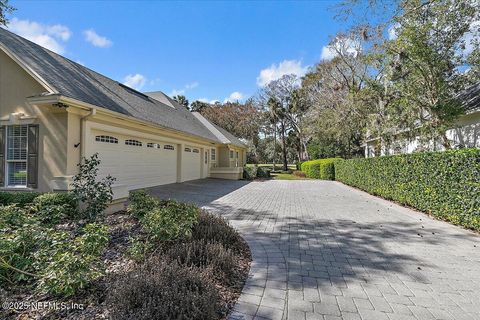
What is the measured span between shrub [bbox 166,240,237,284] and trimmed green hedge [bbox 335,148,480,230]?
5849 mm

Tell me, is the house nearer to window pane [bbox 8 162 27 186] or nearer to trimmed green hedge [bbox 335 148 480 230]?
window pane [bbox 8 162 27 186]

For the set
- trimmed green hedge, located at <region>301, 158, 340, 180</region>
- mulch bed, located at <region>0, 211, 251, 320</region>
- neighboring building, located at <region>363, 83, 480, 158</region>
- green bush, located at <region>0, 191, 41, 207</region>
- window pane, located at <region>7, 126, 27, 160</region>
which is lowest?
mulch bed, located at <region>0, 211, 251, 320</region>

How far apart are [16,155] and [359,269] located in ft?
33.5

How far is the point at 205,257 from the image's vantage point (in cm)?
395

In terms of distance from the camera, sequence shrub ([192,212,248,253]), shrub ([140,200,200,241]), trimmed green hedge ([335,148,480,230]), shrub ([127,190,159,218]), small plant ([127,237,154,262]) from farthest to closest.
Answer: trimmed green hedge ([335,148,480,230]) → shrub ([127,190,159,218]) → shrub ([192,212,248,253]) → shrub ([140,200,200,241]) → small plant ([127,237,154,262])

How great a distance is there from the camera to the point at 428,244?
18.2 ft

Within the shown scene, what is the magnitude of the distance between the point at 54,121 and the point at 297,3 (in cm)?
898

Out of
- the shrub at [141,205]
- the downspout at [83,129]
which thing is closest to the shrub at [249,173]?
the downspout at [83,129]

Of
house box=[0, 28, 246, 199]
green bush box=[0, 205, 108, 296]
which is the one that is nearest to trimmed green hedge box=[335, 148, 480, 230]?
green bush box=[0, 205, 108, 296]

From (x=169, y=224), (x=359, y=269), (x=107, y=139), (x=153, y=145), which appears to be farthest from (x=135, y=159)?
(x=359, y=269)

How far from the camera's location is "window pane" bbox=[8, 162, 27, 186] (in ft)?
28.1

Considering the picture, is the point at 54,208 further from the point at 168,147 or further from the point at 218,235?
the point at 168,147

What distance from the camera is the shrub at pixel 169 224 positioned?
431 centimetres

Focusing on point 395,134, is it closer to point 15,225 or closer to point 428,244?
point 428,244
